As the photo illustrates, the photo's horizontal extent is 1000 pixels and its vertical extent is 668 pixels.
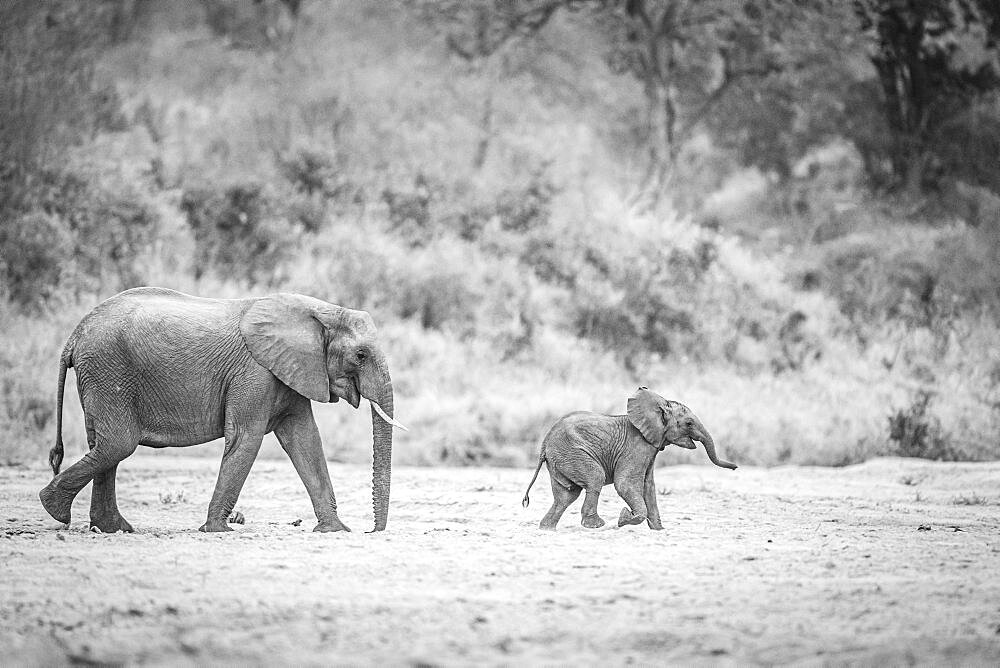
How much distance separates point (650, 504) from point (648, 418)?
0.61m

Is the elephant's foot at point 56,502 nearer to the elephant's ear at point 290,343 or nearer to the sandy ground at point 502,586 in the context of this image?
the sandy ground at point 502,586

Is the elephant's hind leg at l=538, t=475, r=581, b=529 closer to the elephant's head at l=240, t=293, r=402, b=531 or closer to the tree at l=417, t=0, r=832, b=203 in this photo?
the elephant's head at l=240, t=293, r=402, b=531

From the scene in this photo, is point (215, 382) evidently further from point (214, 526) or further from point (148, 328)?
point (214, 526)

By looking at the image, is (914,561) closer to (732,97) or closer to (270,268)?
(270,268)

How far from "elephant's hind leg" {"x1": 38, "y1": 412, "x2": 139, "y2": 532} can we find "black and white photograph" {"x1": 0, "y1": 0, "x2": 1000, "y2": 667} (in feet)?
0.08

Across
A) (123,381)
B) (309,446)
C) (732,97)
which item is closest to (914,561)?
(309,446)

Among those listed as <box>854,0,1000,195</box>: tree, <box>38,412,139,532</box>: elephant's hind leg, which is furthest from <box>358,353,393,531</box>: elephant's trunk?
<box>854,0,1000,195</box>: tree

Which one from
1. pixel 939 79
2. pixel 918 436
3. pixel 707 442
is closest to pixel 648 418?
pixel 707 442

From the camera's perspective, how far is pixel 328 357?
8.76 meters

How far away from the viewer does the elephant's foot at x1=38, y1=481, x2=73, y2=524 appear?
8633mm

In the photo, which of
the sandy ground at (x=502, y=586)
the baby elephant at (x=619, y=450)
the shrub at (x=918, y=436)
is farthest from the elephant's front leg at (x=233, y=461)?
the shrub at (x=918, y=436)

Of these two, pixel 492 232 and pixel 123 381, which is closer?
pixel 123 381

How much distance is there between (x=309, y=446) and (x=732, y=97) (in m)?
21.6

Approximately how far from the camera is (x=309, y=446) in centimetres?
888
